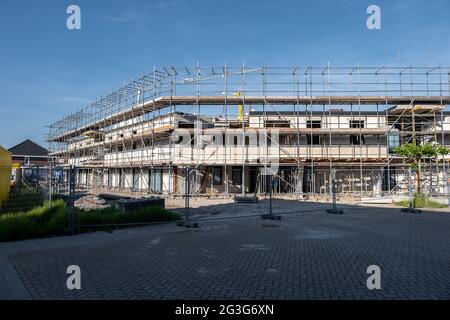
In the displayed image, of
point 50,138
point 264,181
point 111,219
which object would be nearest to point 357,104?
point 264,181

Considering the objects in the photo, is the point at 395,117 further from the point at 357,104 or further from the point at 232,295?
the point at 232,295

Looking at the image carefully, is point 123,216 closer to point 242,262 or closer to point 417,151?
point 242,262

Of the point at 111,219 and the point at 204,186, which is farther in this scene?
the point at 204,186

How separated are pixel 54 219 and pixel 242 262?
6209 mm

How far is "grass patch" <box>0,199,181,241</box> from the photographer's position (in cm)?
902

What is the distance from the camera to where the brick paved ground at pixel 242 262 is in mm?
5018

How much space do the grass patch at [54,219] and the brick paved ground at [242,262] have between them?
0.57 m

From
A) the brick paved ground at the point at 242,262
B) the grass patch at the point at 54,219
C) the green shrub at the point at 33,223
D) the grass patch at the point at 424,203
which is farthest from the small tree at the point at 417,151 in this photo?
the green shrub at the point at 33,223

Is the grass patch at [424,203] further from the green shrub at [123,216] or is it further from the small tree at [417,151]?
the green shrub at [123,216]

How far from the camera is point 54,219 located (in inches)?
386

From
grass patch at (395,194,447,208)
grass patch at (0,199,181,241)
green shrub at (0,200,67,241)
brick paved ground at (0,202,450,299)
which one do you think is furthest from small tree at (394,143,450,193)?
green shrub at (0,200,67,241)

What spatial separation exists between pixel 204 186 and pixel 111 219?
49.7 feet

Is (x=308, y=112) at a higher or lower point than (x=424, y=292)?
higher
